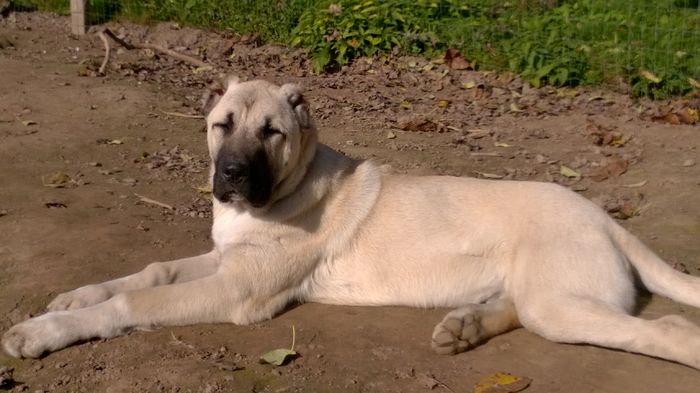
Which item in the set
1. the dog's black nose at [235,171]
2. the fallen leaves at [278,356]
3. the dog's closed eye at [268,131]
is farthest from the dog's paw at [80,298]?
the dog's closed eye at [268,131]

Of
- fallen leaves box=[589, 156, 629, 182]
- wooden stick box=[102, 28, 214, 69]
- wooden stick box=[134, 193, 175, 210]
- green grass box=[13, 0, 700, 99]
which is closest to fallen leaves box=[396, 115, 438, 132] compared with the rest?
fallen leaves box=[589, 156, 629, 182]

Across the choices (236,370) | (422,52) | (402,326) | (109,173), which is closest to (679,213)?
(402,326)

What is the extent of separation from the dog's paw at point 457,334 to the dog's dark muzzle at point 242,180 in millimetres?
1132

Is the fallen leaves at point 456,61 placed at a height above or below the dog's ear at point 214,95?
below

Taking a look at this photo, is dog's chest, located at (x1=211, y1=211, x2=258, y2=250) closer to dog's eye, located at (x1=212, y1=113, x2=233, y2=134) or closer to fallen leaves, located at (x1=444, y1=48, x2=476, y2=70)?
dog's eye, located at (x1=212, y1=113, x2=233, y2=134)

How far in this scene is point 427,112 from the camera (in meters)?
8.53

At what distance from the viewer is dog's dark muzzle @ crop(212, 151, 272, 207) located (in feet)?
13.7

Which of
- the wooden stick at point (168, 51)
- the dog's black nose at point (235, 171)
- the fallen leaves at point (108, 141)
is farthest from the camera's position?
the wooden stick at point (168, 51)

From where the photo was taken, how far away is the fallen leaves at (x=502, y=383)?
11.6 ft

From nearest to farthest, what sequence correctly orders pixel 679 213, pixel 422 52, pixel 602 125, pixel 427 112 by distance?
1. pixel 679 213
2. pixel 602 125
3. pixel 427 112
4. pixel 422 52

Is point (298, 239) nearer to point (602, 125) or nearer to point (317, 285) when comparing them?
point (317, 285)

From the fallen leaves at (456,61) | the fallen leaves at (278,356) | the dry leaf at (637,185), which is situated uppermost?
the fallen leaves at (456,61)

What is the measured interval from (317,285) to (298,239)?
0.91 ft

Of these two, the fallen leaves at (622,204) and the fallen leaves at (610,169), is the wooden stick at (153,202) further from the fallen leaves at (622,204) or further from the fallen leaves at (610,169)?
the fallen leaves at (610,169)
